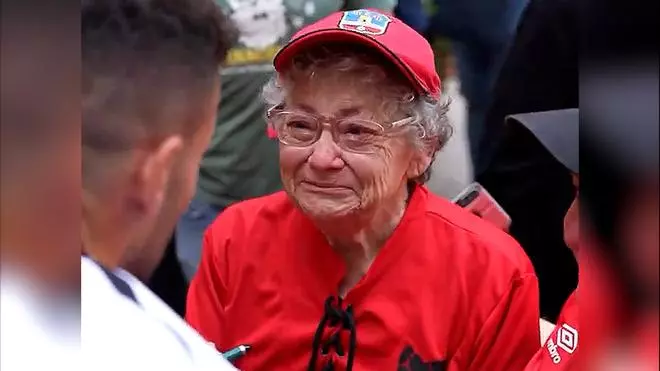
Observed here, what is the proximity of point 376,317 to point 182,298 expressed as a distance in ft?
0.97

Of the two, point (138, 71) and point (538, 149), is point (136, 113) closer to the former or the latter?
point (138, 71)

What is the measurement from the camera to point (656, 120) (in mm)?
439

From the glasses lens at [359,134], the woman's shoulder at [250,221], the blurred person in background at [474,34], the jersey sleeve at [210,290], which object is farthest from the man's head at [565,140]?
the jersey sleeve at [210,290]

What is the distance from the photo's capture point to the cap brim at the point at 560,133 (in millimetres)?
963

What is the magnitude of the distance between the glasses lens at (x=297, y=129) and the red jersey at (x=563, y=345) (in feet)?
1.19

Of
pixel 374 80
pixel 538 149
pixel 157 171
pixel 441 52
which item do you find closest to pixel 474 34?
pixel 441 52

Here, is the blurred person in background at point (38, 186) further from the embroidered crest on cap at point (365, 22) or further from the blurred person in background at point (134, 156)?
the embroidered crest on cap at point (365, 22)

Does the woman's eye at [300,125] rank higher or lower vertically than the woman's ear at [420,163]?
higher

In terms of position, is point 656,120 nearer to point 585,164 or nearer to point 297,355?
point 585,164

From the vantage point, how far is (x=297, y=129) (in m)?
0.96

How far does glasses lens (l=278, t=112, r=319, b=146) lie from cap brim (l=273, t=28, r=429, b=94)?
8 cm

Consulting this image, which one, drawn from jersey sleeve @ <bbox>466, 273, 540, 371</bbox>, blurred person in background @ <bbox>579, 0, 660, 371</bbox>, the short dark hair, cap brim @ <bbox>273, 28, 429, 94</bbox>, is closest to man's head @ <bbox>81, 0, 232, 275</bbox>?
the short dark hair

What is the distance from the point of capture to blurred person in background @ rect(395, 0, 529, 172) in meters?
1.16

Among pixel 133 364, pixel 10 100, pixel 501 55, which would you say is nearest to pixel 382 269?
pixel 501 55
